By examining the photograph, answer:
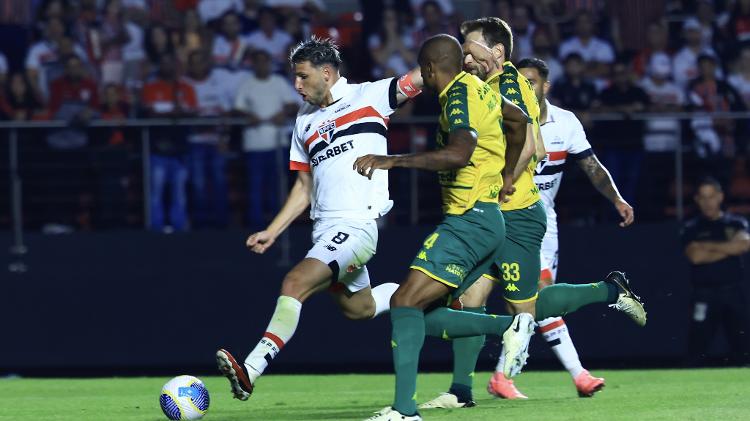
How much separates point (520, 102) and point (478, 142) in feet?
2.99

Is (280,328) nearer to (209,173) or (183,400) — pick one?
(183,400)

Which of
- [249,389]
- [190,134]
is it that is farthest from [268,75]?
[249,389]

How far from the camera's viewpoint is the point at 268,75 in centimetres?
1541

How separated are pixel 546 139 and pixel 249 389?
3.58 m

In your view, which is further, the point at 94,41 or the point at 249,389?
the point at 94,41

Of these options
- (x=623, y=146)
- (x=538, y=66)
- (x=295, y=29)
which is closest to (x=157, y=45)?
(x=295, y=29)

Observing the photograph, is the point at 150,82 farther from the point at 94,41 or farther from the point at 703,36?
the point at 703,36

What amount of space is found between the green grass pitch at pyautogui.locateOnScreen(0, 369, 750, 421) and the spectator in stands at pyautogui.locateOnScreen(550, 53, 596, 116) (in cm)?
306

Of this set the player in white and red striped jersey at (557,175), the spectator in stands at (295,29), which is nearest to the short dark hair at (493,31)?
the player in white and red striped jersey at (557,175)

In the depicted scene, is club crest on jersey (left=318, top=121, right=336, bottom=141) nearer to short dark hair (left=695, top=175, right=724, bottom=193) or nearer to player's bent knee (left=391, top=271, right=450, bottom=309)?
player's bent knee (left=391, top=271, right=450, bottom=309)

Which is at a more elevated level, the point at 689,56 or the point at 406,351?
the point at 689,56

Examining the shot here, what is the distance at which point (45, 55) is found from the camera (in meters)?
16.4

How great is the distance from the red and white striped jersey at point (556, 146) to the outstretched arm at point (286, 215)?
7.08ft

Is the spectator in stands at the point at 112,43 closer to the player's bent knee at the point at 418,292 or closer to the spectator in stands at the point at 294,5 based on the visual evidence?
the spectator in stands at the point at 294,5
